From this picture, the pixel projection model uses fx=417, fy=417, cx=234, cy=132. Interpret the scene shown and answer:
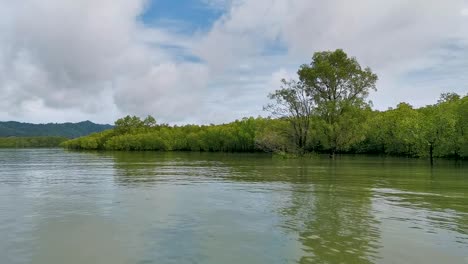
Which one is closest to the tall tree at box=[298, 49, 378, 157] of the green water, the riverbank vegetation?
the riverbank vegetation

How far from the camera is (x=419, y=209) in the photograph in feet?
68.2

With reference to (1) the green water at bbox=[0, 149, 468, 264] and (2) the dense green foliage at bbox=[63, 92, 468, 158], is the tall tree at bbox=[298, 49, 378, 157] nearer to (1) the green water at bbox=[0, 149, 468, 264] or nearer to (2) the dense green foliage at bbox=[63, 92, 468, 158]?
(2) the dense green foliage at bbox=[63, 92, 468, 158]

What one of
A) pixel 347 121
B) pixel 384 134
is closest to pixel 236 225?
pixel 347 121

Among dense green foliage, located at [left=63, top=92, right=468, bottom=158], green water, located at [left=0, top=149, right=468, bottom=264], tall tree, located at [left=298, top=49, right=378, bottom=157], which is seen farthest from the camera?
tall tree, located at [left=298, top=49, right=378, bottom=157]

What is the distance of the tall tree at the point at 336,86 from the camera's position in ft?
245

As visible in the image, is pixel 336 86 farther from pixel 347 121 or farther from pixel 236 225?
pixel 236 225

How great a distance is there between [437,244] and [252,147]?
121 meters

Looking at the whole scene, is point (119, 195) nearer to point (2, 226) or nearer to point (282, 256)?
point (2, 226)

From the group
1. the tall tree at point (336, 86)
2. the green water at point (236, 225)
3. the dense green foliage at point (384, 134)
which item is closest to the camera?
the green water at point (236, 225)

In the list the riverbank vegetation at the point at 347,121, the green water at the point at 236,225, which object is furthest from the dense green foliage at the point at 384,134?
the green water at the point at 236,225

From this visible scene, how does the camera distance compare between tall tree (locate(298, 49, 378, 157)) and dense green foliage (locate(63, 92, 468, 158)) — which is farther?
tall tree (locate(298, 49, 378, 157))

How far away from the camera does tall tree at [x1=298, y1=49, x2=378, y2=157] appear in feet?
245

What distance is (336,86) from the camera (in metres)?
78.1

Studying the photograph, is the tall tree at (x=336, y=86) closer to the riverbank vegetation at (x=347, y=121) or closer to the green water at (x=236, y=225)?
the riverbank vegetation at (x=347, y=121)
